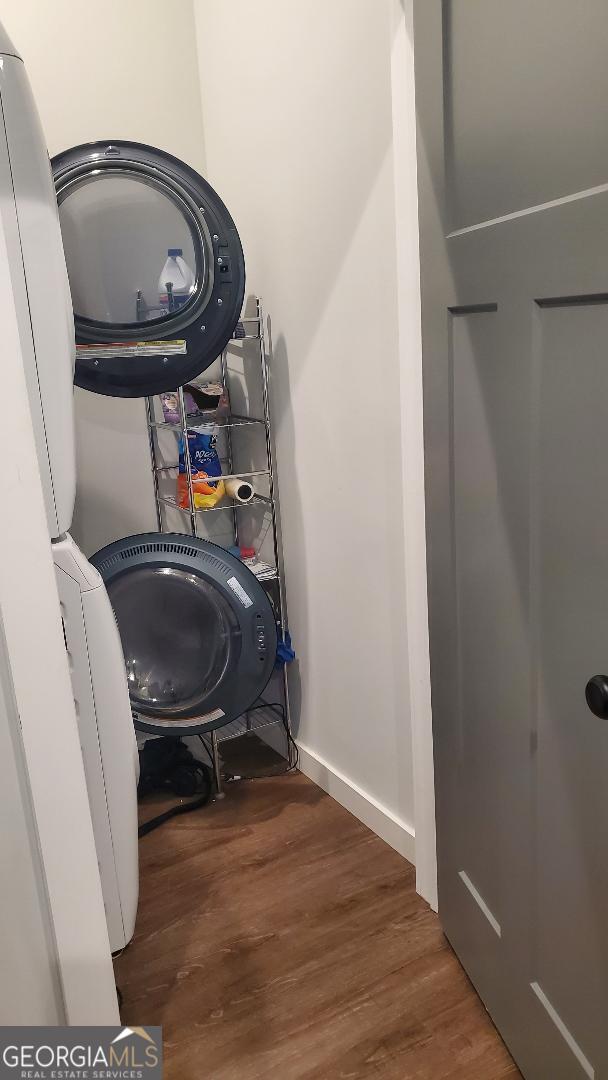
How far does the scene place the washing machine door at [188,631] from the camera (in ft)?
7.41

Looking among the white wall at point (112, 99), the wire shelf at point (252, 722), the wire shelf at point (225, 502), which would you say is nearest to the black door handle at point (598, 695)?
the wire shelf at point (225, 502)

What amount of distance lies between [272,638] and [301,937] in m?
0.76

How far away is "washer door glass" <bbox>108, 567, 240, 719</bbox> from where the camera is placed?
227cm

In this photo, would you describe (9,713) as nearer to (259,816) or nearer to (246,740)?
(259,816)

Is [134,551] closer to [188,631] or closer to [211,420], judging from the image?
[188,631]

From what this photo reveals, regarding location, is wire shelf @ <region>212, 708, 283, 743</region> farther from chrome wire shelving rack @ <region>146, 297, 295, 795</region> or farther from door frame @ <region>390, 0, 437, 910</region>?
door frame @ <region>390, 0, 437, 910</region>

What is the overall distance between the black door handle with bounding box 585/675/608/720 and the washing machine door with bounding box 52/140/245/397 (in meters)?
1.38

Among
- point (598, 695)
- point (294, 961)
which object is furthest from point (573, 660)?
point (294, 961)

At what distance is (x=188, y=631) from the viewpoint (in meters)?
2.32

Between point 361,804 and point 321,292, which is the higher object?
point 321,292

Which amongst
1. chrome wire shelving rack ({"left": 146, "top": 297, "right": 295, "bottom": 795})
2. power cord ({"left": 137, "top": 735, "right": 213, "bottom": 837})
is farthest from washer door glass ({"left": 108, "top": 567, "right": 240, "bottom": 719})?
power cord ({"left": 137, "top": 735, "right": 213, "bottom": 837})

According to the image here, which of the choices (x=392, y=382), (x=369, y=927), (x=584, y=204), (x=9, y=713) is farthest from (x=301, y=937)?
(x=584, y=204)

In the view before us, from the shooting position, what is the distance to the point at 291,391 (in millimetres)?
2494

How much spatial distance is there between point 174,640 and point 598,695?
1391 mm
